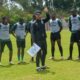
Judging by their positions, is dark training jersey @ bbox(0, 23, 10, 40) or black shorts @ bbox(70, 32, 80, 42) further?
black shorts @ bbox(70, 32, 80, 42)

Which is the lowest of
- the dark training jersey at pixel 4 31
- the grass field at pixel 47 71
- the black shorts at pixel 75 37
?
the grass field at pixel 47 71

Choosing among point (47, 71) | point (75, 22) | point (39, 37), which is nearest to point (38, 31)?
point (39, 37)

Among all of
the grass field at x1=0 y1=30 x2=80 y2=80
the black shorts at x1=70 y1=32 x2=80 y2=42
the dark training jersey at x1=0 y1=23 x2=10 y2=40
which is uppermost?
the dark training jersey at x1=0 y1=23 x2=10 y2=40

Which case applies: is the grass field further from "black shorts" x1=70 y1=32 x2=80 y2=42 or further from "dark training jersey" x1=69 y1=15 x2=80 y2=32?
"dark training jersey" x1=69 y1=15 x2=80 y2=32

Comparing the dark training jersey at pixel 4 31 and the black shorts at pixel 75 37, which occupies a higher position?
the dark training jersey at pixel 4 31

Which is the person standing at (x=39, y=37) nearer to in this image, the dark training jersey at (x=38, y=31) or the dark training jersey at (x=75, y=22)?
the dark training jersey at (x=38, y=31)

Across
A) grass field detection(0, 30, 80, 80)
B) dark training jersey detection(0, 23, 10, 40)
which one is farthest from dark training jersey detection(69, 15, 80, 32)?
dark training jersey detection(0, 23, 10, 40)

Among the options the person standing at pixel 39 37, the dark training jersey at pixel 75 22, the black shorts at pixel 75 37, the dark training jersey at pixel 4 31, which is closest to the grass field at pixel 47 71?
the person standing at pixel 39 37

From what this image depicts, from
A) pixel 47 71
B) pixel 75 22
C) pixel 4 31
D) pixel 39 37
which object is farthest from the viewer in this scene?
pixel 75 22

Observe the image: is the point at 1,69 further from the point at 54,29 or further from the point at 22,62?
the point at 54,29

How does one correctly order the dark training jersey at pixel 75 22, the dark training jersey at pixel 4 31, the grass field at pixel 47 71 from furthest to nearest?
the dark training jersey at pixel 75 22, the dark training jersey at pixel 4 31, the grass field at pixel 47 71

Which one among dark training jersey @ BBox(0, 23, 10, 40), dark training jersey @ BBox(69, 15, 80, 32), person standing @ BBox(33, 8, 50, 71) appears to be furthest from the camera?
dark training jersey @ BBox(69, 15, 80, 32)

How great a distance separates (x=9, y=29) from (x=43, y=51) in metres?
3.19

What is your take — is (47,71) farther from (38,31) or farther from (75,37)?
(75,37)
